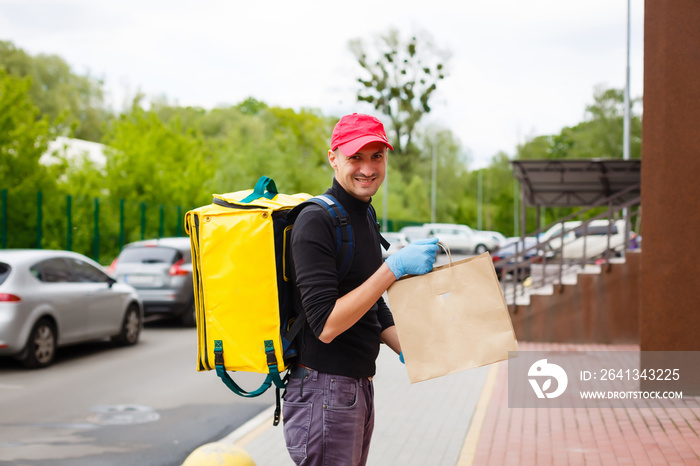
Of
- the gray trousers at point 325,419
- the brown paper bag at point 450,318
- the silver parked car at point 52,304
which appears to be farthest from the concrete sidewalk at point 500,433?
the silver parked car at point 52,304

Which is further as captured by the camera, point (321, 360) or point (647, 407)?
point (647, 407)

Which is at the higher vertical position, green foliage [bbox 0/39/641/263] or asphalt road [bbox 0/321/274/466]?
green foliage [bbox 0/39/641/263]

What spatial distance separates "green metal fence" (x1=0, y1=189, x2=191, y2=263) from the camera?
2003cm

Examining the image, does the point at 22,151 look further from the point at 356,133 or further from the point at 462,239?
the point at 462,239

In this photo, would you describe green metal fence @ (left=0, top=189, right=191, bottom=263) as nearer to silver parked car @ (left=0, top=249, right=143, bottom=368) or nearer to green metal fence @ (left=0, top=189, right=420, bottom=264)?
green metal fence @ (left=0, top=189, right=420, bottom=264)

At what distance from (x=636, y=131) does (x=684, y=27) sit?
5717cm

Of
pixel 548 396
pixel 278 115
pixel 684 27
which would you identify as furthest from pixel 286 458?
pixel 278 115

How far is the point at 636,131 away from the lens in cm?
6128

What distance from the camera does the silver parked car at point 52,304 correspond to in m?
9.56

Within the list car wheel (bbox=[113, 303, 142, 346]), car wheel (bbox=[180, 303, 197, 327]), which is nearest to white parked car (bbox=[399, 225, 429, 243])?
car wheel (bbox=[180, 303, 197, 327])

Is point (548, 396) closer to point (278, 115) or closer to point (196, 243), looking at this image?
point (196, 243)

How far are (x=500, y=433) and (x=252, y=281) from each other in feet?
14.6

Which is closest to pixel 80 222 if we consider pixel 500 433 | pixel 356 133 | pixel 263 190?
pixel 500 433

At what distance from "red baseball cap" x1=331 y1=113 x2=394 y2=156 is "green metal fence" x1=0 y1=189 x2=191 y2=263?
18.7m
